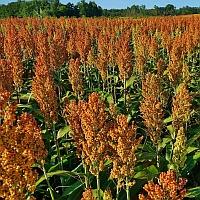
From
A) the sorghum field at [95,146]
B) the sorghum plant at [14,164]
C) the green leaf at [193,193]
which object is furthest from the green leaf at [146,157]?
the sorghum plant at [14,164]

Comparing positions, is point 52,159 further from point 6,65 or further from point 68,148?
point 6,65

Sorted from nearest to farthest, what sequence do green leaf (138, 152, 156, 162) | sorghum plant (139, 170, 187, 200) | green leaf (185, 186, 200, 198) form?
1. sorghum plant (139, 170, 187, 200)
2. green leaf (185, 186, 200, 198)
3. green leaf (138, 152, 156, 162)

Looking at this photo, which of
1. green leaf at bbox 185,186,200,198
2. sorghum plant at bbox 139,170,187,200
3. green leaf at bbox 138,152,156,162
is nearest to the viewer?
sorghum plant at bbox 139,170,187,200

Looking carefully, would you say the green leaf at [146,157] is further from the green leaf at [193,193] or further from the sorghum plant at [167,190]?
the sorghum plant at [167,190]

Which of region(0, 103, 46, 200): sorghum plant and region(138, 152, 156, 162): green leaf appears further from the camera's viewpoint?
region(138, 152, 156, 162): green leaf

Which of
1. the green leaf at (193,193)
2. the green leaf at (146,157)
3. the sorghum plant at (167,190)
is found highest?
the sorghum plant at (167,190)

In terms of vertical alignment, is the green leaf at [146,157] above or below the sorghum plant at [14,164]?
below

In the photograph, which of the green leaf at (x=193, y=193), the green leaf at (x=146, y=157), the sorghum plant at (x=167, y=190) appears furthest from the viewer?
the green leaf at (x=146, y=157)

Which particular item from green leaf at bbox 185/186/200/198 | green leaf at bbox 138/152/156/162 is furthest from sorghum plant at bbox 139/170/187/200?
green leaf at bbox 138/152/156/162

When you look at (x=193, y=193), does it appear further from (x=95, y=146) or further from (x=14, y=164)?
(x=14, y=164)

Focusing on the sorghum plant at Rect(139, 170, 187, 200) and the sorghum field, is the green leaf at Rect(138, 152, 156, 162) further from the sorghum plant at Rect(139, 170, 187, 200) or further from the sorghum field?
the sorghum plant at Rect(139, 170, 187, 200)

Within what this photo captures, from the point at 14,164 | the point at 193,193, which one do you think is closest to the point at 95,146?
the point at 14,164

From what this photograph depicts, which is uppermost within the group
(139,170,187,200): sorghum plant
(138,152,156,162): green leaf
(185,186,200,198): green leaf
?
(139,170,187,200): sorghum plant

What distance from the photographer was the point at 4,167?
5.71ft
